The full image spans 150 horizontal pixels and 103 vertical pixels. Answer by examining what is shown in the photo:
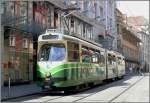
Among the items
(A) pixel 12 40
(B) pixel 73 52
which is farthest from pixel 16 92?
(A) pixel 12 40

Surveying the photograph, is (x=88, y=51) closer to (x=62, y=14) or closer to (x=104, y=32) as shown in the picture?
(x=62, y=14)

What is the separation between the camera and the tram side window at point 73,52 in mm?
24919

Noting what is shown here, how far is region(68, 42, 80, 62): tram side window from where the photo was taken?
24.9 meters

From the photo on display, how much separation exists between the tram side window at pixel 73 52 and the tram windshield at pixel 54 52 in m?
0.52

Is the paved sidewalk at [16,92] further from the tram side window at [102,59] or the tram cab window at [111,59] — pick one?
the tram cab window at [111,59]

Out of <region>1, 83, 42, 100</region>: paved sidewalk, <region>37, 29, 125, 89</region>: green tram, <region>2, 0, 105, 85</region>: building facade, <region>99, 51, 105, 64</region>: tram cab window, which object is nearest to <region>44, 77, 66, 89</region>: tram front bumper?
<region>37, 29, 125, 89</region>: green tram

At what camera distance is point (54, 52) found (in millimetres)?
24500

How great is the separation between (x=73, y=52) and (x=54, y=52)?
1.40 m

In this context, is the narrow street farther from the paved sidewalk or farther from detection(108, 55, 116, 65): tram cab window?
detection(108, 55, 116, 65): tram cab window

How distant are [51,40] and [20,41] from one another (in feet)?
35.3

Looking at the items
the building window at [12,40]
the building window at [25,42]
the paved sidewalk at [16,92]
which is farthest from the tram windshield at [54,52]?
the building window at [25,42]

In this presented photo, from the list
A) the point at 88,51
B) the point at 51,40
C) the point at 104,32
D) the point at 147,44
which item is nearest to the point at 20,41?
the point at 88,51

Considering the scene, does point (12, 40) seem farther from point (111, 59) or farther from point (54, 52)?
point (111, 59)

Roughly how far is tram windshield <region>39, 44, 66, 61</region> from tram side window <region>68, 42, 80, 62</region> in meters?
0.52
